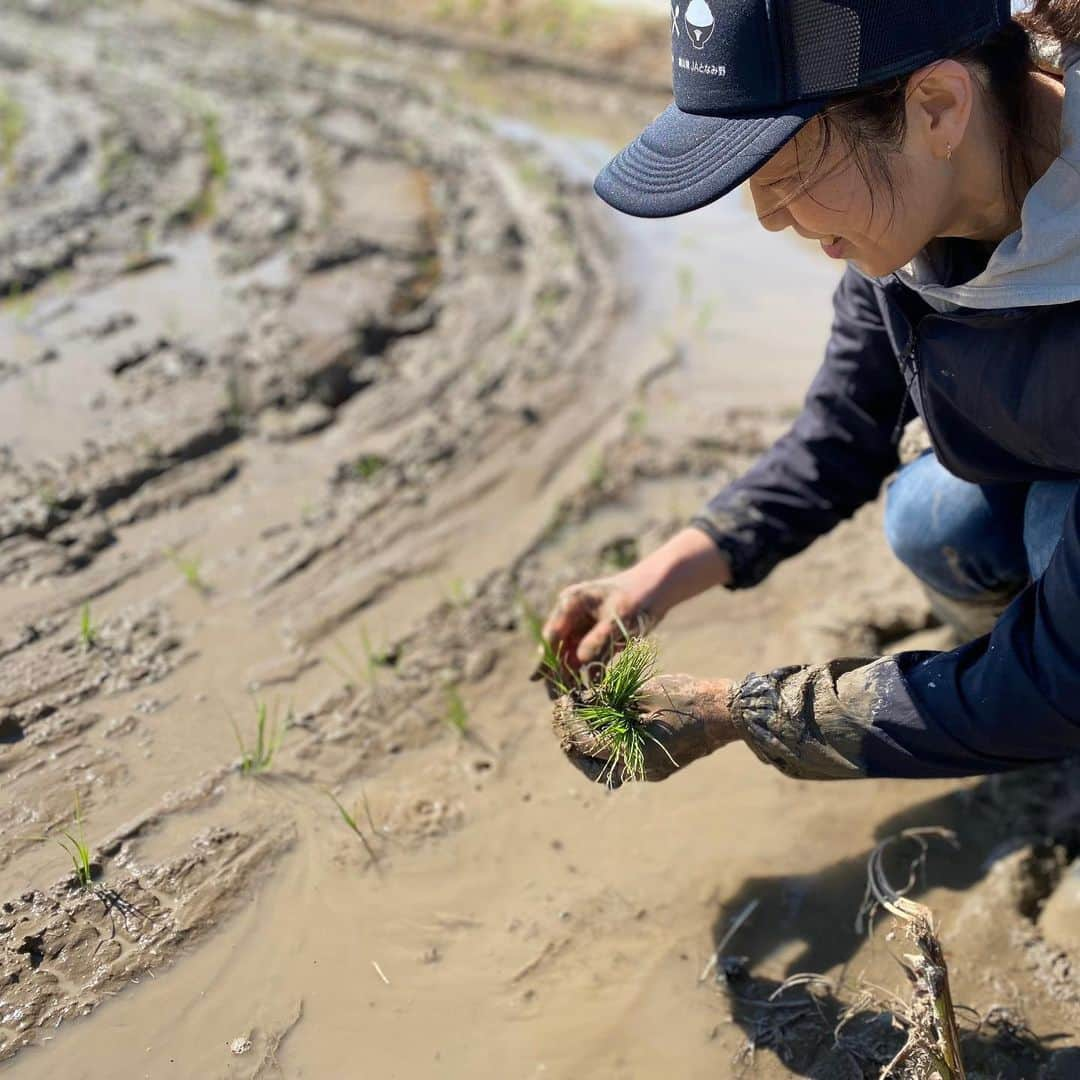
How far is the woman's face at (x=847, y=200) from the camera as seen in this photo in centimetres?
156

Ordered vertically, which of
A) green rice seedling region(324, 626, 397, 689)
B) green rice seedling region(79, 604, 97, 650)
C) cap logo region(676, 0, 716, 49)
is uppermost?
cap logo region(676, 0, 716, 49)

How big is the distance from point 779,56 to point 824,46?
0.05 meters

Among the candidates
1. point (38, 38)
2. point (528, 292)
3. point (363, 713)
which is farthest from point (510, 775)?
point (38, 38)

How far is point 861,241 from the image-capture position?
167 cm

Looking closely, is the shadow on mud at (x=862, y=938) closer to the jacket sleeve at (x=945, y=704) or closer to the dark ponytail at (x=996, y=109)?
the jacket sleeve at (x=945, y=704)

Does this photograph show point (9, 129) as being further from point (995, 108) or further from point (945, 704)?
point (945, 704)

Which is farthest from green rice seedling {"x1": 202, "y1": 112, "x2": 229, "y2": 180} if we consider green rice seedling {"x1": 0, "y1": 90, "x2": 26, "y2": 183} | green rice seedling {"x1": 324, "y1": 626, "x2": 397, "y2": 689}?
green rice seedling {"x1": 324, "y1": 626, "x2": 397, "y2": 689}

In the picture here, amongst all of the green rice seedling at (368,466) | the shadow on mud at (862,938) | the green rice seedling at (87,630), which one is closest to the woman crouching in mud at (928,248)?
the shadow on mud at (862,938)

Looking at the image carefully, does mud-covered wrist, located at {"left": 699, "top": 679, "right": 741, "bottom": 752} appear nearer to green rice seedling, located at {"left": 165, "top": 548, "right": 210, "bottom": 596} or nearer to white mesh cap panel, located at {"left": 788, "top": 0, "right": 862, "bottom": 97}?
white mesh cap panel, located at {"left": 788, "top": 0, "right": 862, "bottom": 97}

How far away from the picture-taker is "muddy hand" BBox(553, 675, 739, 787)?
1.88 m

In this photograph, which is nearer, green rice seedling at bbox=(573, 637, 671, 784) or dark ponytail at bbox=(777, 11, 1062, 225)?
dark ponytail at bbox=(777, 11, 1062, 225)

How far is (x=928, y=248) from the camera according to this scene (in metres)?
1.80

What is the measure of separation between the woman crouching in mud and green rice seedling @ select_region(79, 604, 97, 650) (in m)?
1.23

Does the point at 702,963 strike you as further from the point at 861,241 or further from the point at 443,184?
the point at 443,184
